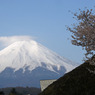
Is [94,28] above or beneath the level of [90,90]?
above

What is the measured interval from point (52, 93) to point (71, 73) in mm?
4050

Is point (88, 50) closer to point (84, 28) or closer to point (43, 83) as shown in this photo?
point (84, 28)

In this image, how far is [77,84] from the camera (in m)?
29.0

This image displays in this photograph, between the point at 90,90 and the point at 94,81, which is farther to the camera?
the point at 94,81

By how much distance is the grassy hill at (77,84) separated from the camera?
27.1 metres

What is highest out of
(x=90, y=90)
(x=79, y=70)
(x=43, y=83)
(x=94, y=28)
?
(x=43, y=83)

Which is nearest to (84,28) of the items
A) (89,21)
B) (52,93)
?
(89,21)

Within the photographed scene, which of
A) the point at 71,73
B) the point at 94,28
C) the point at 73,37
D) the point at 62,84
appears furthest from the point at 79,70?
the point at 94,28

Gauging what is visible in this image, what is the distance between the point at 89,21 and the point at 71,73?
1271 centimetres

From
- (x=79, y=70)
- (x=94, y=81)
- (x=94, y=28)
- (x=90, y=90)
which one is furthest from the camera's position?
(x=79, y=70)

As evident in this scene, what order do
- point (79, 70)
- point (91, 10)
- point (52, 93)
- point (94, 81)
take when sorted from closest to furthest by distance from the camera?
1. point (91, 10)
2. point (94, 81)
3. point (52, 93)
4. point (79, 70)

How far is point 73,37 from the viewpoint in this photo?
2330 cm

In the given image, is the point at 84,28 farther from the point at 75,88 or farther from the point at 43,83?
the point at 43,83

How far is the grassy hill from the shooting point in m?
27.1
